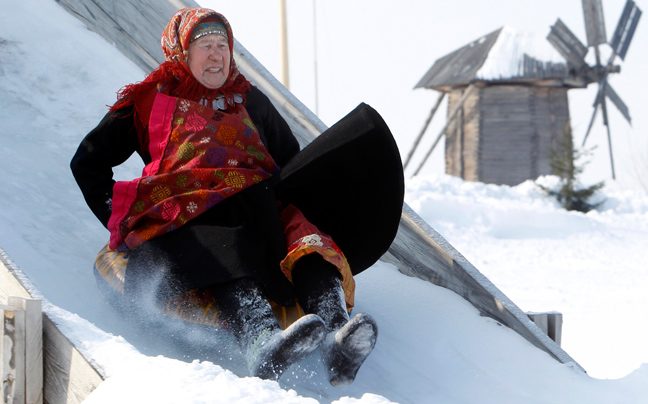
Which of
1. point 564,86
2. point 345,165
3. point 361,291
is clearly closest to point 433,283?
point 361,291

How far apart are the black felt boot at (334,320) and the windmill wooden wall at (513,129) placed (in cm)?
1391

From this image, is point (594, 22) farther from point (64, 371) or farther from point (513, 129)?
point (64, 371)

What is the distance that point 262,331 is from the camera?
1702mm

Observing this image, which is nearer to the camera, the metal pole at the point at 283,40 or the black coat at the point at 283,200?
the black coat at the point at 283,200

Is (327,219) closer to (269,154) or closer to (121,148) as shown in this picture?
(269,154)

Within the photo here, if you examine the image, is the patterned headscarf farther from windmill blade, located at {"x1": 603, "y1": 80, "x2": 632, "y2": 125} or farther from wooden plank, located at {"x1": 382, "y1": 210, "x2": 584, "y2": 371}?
windmill blade, located at {"x1": 603, "y1": 80, "x2": 632, "y2": 125}

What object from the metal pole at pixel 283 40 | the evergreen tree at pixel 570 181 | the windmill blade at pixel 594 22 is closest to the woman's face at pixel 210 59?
the metal pole at pixel 283 40

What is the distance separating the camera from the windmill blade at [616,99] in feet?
49.5

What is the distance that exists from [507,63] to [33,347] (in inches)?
572

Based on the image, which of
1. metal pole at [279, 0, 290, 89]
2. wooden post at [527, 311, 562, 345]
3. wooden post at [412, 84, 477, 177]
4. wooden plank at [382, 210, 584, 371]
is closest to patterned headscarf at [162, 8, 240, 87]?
wooden plank at [382, 210, 584, 371]

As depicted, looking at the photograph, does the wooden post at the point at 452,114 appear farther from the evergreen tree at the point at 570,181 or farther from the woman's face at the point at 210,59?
the woman's face at the point at 210,59

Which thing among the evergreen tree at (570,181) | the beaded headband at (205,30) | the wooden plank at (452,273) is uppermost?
the beaded headband at (205,30)

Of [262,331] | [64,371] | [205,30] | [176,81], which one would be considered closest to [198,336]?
[262,331]

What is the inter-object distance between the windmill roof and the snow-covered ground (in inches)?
412
